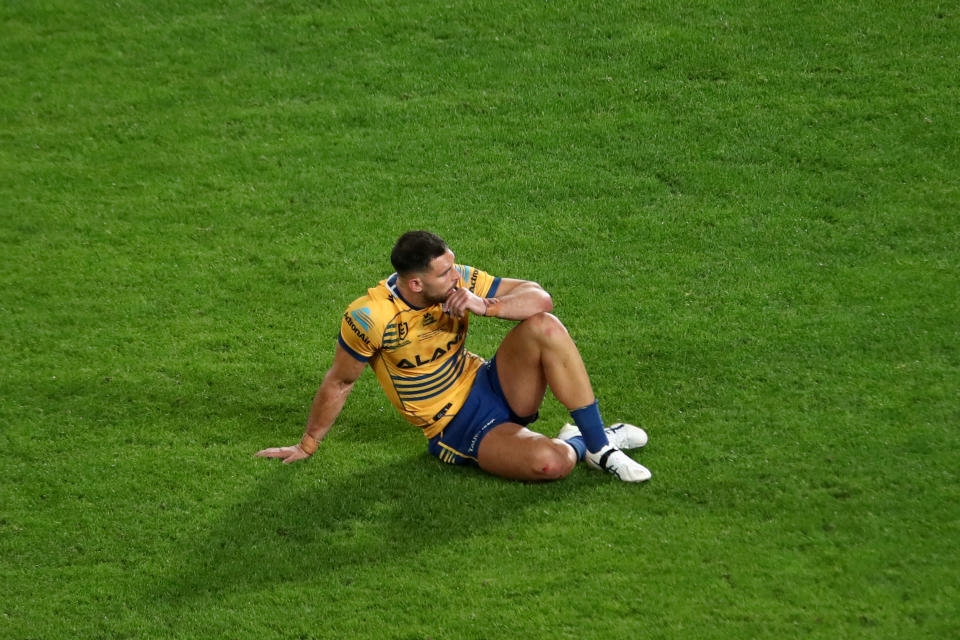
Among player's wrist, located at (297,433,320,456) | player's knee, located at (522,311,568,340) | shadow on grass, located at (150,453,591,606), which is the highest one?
player's knee, located at (522,311,568,340)

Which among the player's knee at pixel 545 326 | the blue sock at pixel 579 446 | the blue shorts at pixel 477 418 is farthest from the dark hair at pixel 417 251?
the blue sock at pixel 579 446

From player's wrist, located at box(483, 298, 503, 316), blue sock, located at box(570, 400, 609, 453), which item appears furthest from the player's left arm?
blue sock, located at box(570, 400, 609, 453)

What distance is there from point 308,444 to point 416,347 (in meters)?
0.90

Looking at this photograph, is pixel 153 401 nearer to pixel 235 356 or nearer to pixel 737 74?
pixel 235 356

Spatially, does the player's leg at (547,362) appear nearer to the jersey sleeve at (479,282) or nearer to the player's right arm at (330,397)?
→ the jersey sleeve at (479,282)

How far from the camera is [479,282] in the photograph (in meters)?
5.82

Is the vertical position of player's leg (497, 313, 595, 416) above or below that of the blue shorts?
above

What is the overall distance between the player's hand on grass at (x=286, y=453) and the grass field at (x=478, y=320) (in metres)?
0.09

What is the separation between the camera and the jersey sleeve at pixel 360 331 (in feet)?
18.5

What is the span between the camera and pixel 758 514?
5441 millimetres

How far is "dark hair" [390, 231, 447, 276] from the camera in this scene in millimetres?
5445

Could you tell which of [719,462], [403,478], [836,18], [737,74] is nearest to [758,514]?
[719,462]

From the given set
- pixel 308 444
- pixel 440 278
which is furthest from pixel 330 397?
pixel 440 278

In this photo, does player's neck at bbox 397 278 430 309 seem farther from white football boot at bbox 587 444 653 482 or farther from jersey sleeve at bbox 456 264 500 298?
white football boot at bbox 587 444 653 482
